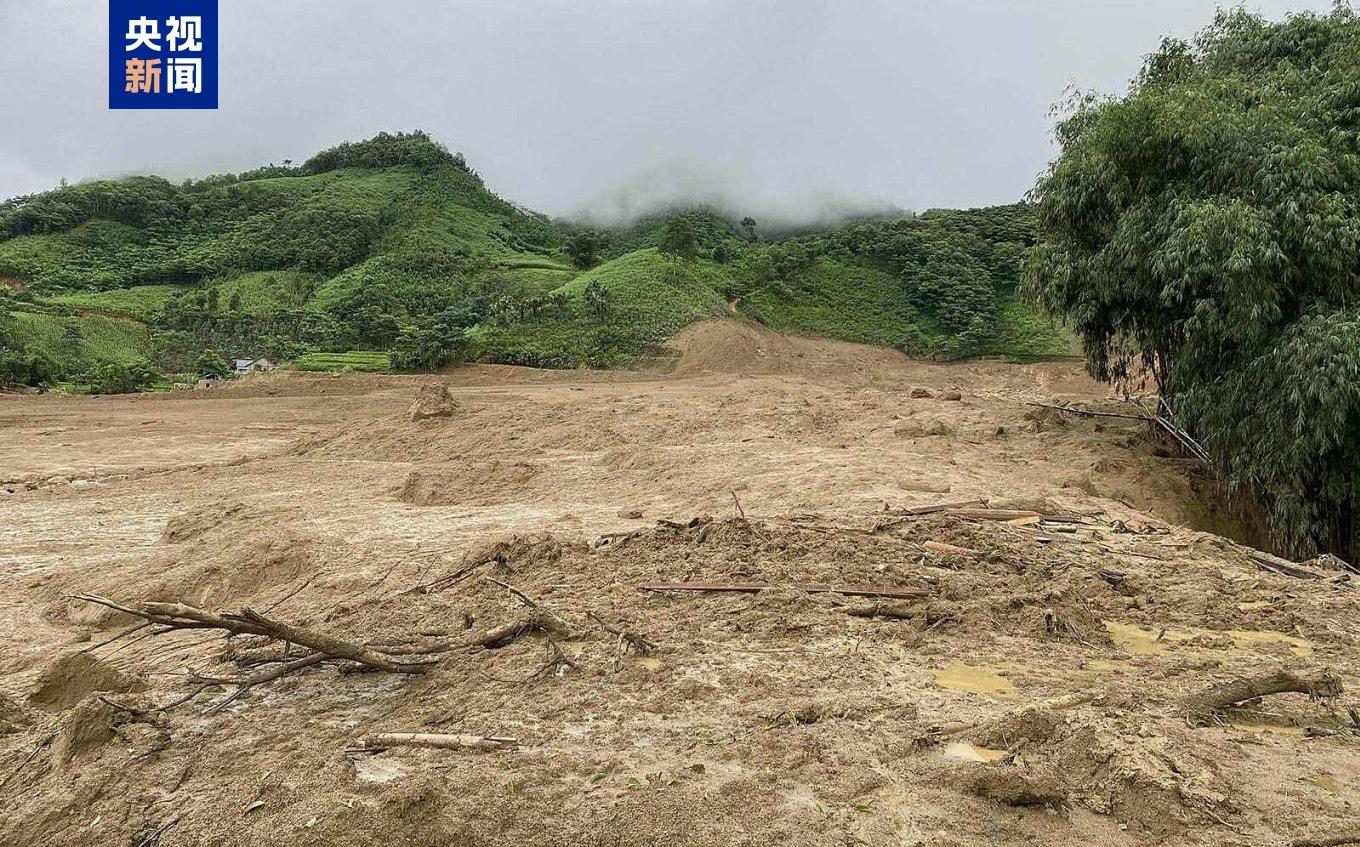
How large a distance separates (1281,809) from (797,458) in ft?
21.6

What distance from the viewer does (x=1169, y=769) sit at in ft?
8.43

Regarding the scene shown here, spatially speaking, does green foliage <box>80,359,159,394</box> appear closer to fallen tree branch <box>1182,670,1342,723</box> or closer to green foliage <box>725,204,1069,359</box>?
green foliage <box>725,204,1069,359</box>

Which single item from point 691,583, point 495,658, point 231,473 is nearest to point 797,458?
point 691,583

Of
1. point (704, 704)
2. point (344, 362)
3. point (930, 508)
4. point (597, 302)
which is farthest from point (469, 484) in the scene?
point (344, 362)

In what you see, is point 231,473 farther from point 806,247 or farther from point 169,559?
point 806,247

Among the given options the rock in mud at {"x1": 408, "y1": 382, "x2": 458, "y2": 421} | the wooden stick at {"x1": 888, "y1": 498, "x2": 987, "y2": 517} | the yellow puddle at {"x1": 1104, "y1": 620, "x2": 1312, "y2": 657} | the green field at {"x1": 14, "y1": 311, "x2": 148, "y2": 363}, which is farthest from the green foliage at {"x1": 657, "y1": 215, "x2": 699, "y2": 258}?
the yellow puddle at {"x1": 1104, "y1": 620, "x2": 1312, "y2": 657}

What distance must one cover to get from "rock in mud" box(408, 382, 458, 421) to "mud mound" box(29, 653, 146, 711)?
9.77m

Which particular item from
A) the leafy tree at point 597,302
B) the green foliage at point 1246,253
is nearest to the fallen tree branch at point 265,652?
the green foliage at point 1246,253

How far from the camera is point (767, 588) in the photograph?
443cm

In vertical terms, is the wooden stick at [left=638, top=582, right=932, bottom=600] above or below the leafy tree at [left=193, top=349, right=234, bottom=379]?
below

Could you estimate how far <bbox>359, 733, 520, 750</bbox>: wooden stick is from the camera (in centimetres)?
275

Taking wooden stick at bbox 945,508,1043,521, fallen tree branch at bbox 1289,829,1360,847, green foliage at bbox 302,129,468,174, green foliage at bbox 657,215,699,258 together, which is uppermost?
green foliage at bbox 302,129,468,174

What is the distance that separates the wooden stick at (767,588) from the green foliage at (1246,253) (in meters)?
5.96

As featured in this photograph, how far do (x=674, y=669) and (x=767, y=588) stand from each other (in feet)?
3.62
